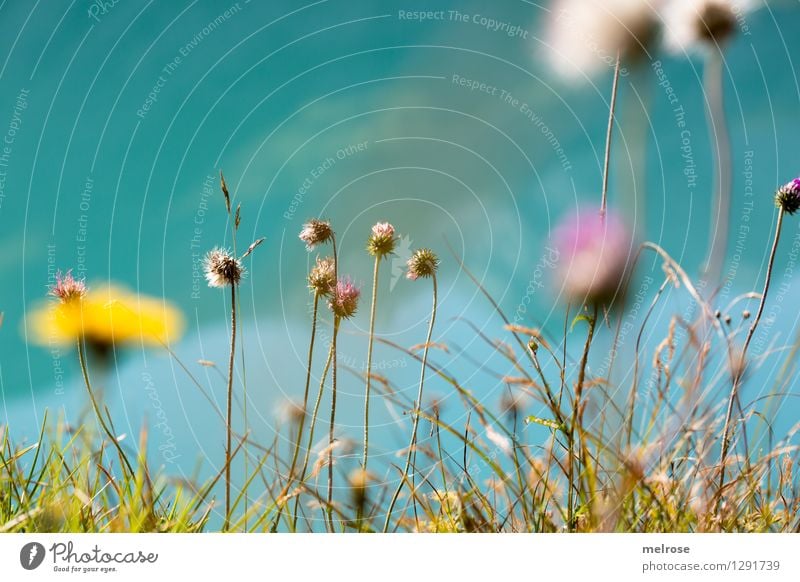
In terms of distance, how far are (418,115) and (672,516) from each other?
1.25m

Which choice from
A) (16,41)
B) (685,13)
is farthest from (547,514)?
(16,41)

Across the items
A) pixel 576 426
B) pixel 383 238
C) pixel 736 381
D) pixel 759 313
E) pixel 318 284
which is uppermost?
pixel 383 238

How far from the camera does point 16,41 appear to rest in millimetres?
1992

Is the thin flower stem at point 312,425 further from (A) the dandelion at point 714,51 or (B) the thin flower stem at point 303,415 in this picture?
(A) the dandelion at point 714,51

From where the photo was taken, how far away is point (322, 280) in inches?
80.2

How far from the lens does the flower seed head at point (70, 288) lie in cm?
185

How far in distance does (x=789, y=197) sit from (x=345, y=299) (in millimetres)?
1282

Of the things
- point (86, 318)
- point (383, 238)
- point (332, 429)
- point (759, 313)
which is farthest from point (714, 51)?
point (86, 318)

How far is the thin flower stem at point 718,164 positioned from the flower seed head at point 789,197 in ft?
0.69

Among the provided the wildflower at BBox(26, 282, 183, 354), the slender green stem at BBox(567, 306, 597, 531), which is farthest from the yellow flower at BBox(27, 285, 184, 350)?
the slender green stem at BBox(567, 306, 597, 531)

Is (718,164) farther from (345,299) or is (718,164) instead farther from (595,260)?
(345,299)

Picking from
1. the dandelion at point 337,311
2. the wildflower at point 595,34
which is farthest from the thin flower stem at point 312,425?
the wildflower at point 595,34
